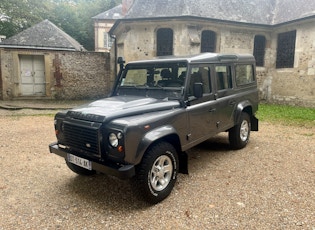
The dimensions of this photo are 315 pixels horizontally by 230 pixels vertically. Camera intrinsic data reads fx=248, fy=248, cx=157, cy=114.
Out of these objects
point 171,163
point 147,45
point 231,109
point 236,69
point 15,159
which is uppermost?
point 147,45

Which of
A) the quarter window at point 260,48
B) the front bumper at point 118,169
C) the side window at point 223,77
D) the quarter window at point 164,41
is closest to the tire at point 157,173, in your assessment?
the front bumper at point 118,169

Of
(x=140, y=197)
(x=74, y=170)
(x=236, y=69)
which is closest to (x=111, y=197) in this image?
(x=140, y=197)

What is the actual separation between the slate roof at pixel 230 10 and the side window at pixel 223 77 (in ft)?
30.8

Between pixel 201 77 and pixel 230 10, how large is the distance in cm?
1274

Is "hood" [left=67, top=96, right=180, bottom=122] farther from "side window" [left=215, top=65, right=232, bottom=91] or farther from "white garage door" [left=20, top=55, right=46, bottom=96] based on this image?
"white garage door" [left=20, top=55, right=46, bottom=96]

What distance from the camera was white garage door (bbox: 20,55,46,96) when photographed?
15.3m

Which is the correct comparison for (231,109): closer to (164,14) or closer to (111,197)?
(111,197)

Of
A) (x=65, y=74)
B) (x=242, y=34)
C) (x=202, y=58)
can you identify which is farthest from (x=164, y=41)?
(x=202, y=58)

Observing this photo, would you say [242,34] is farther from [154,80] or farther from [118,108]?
[118,108]

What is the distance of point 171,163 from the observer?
3709 millimetres

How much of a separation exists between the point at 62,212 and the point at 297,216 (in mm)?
3081

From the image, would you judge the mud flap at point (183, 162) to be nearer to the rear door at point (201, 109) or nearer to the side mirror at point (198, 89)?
the rear door at point (201, 109)

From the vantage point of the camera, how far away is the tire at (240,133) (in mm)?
5746

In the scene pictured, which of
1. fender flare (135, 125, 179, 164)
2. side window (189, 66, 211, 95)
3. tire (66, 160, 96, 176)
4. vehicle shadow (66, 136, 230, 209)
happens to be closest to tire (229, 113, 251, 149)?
vehicle shadow (66, 136, 230, 209)
